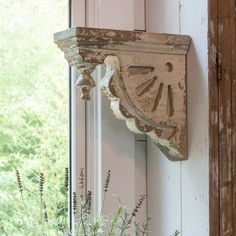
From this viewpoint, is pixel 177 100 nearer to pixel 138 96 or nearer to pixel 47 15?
pixel 138 96

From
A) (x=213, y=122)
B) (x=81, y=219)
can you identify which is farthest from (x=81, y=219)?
(x=213, y=122)

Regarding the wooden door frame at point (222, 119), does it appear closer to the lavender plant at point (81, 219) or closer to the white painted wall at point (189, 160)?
the white painted wall at point (189, 160)

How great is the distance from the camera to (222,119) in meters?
1.35

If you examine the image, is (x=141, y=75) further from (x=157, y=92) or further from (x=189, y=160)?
(x=189, y=160)

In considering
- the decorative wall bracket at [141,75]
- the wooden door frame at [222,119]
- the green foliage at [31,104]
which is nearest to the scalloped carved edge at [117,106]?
the decorative wall bracket at [141,75]

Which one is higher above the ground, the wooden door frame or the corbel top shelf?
the corbel top shelf

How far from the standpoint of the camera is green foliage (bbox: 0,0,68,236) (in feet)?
4.76

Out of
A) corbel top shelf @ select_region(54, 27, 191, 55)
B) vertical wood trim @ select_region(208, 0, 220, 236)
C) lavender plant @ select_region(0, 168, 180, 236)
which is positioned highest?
corbel top shelf @ select_region(54, 27, 191, 55)

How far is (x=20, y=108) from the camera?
57.9 inches

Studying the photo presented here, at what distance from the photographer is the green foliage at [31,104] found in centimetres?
145

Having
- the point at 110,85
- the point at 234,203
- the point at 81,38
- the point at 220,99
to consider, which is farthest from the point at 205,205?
the point at 81,38

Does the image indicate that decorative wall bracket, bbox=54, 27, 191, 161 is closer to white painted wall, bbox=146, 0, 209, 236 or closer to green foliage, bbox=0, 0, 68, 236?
white painted wall, bbox=146, 0, 209, 236

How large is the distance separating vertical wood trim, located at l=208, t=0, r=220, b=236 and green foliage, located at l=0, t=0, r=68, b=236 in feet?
1.24

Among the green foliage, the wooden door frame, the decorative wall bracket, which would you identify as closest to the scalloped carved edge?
the decorative wall bracket
